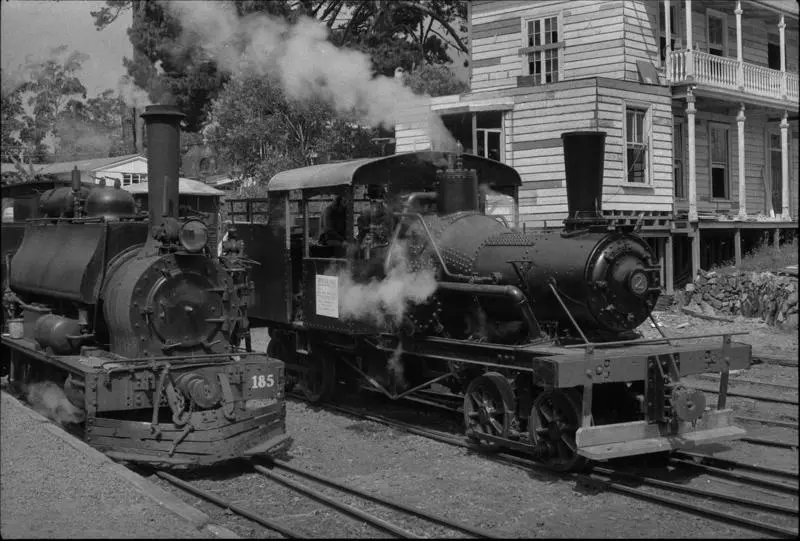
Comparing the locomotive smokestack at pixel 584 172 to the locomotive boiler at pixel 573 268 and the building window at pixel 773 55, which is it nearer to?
the locomotive boiler at pixel 573 268

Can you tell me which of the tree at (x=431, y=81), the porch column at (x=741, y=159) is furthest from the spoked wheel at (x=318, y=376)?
the porch column at (x=741, y=159)

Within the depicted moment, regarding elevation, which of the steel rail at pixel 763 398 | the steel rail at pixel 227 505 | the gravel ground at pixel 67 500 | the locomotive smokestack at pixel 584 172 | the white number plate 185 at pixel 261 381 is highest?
the locomotive smokestack at pixel 584 172

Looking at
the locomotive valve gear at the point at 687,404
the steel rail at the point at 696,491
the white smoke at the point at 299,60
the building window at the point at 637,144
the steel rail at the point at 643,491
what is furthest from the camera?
the building window at the point at 637,144

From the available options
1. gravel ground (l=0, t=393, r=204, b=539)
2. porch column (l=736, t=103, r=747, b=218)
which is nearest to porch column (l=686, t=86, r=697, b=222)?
porch column (l=736, t=103, r=747, b=218)

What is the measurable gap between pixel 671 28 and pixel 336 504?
18.4 metres

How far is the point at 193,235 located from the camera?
9.20 metres

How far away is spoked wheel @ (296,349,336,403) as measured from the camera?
12156 millimetres

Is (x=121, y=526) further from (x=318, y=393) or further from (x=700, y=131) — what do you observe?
(x=700, y=131)

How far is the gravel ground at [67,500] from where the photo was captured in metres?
6.11

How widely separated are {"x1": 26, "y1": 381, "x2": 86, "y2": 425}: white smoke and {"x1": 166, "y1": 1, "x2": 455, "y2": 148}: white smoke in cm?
646

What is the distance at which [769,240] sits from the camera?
75.5ft

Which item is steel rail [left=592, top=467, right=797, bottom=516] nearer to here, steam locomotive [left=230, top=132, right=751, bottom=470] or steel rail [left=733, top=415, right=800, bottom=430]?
steam locomotive [left=230, top=132, right=751, bottom=470]

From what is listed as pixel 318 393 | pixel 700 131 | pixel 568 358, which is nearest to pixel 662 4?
pixel 700 131

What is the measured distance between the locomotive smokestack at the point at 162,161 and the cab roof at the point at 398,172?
2.00m
